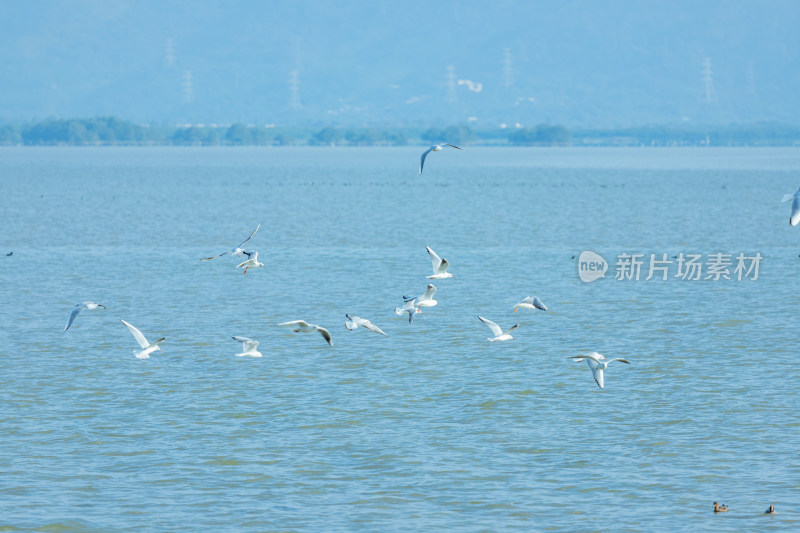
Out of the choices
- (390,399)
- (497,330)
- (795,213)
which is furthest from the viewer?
(390,399)

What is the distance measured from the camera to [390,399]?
27.0 meters

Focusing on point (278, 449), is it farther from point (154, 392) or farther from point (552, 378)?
point (552, 378)

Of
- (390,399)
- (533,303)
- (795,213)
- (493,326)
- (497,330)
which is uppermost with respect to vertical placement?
(795,213)

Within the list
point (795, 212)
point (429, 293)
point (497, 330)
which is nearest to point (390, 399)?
point (429, 293)

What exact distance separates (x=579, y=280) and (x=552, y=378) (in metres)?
20.3

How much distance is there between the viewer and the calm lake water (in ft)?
65.8

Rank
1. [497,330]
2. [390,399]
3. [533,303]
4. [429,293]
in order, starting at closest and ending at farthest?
1. [533,303]
2. [429,293]
3. [497,330]
4. [390,399]

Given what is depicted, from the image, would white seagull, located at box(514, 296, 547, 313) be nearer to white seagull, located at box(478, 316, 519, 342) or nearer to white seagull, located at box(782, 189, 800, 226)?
white seagull, located at box(478, 316, 519, 342)

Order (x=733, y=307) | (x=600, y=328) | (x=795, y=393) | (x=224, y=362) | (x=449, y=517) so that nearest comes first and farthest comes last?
(x=449, y=517), (x=795, y=393), (x=224, y=362), (x=600, y=328), (x=733, y=307)

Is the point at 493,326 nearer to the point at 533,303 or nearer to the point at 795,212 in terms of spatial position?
the point at 533,303

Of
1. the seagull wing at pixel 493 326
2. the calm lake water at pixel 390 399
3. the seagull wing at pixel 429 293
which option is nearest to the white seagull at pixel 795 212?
the calm lake water at pixel 390 399

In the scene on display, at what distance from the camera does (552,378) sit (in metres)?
29.0

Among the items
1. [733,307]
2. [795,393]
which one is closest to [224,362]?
[795,393]

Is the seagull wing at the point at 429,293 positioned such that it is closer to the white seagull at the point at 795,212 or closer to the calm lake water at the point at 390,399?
the calm lake water at the point at 390,399
